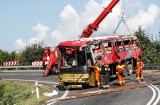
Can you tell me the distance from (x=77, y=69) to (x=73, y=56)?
870 millimetres

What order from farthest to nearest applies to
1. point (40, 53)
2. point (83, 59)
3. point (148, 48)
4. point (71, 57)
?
point (40, 53)
point (148, 48)
point (71, 57)
point (83, 59)

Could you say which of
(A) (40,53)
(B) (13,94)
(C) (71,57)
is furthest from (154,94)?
(A) (40,53)

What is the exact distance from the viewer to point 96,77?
66.4ft

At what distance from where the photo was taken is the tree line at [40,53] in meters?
36.4

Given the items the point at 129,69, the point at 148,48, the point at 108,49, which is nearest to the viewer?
the point at 108,49

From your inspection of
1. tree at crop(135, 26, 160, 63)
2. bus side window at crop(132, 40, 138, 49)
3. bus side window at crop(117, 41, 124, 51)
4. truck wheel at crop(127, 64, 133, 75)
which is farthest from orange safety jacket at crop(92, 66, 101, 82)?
tree at crop(135, 26, 160, 63)

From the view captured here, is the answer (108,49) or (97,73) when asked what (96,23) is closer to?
(108,49)

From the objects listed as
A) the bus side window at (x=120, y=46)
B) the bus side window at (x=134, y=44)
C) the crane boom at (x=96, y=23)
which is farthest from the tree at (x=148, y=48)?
the bus side window at (x=120, y=46)

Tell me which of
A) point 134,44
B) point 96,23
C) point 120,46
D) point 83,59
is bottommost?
point 83,59

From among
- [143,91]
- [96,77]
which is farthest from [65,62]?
[143,91]

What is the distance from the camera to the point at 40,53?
52.0m

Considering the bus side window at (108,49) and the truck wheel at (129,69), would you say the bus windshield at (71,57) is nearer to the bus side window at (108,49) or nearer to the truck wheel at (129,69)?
the bus side window at (108,49)

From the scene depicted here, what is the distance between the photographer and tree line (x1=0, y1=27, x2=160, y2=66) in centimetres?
3644

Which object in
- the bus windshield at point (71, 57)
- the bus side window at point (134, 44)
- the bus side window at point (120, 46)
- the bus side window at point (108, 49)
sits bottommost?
the bus windshield at point (71, 57)
